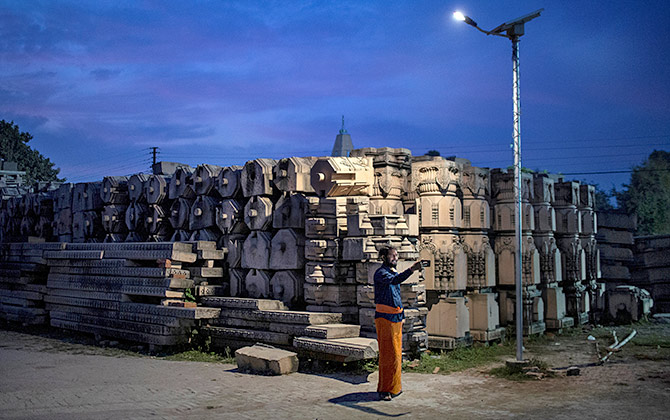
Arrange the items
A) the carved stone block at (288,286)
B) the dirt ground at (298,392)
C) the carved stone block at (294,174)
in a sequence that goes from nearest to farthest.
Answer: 1. the dirt ground at (298,392)
2. the carved stone block at (288,286)
3. the carved stone block at (294,174)

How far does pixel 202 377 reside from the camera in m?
8.48

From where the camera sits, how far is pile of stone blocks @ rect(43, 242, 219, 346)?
417 inches

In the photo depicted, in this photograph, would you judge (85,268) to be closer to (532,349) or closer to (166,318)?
(166,318)

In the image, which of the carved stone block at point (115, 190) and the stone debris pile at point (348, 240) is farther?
the carved stone block at point (115, 190)

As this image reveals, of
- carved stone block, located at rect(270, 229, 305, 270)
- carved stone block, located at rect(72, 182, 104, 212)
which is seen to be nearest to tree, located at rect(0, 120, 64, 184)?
carved stone block, located at rect(72, 182, 104, 212)

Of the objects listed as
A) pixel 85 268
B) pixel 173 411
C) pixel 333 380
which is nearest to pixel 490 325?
pixel 333 380

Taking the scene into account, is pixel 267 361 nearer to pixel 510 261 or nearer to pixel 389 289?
pixel 389 289

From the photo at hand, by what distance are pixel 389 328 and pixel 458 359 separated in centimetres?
339

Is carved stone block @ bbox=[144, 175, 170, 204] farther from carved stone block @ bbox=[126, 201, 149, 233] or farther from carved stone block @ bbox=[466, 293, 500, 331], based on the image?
carved stone block @ bbox=[466, 293, 500, 331]

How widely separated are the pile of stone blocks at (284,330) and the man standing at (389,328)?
36.5 inches

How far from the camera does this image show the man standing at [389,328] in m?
7.22

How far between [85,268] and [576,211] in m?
11.8

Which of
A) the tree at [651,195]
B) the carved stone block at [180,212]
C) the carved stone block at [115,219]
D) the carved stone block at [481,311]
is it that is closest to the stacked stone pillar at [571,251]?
the carved stone block at [481,311]

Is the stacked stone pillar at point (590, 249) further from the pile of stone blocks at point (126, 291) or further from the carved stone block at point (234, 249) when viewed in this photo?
the pile of stone blocks at point (126, 291)
